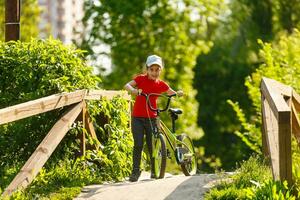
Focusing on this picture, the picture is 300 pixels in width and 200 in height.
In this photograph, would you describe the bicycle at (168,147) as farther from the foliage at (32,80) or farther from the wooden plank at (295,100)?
the wooden plank at (295,100)

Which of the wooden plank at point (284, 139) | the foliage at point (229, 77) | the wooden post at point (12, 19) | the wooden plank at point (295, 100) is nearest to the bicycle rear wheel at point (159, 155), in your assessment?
the wooden plank at point (295, 100)

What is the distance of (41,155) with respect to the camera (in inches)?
373

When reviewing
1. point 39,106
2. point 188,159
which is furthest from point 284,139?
point 188,159

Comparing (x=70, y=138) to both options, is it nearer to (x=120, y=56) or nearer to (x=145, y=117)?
(x=145, y=117)

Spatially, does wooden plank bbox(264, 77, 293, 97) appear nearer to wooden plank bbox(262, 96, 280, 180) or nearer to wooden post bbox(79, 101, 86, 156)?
wooden plank bbox(262, 96, 280, 180)

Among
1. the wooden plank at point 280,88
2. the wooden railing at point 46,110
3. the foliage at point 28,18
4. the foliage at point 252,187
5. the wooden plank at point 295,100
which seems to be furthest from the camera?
the foliage at point 28,18

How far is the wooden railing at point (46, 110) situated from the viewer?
895cm

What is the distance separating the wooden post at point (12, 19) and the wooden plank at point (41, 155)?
4.20 m

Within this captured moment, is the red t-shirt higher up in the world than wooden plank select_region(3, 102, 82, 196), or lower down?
higher up

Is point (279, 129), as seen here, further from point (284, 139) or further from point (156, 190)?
point (156, 190)

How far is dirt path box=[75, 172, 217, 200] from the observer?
927 centimetres

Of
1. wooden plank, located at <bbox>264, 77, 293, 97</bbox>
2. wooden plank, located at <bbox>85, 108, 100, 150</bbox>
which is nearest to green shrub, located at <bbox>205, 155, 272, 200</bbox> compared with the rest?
wooden plank, located at <bbox>264, 77, 293, 97</bbox>

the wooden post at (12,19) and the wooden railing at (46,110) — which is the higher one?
the wooden post at (12,19)

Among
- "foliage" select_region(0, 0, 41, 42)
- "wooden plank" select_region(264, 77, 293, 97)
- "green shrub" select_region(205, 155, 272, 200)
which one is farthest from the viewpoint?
Result: "foliage" select_region(0, 0, 41, 42)
